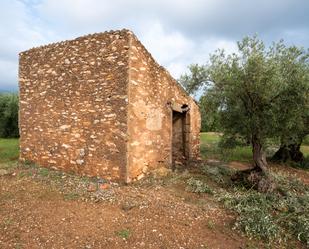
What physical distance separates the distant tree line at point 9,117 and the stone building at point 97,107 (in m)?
21.3

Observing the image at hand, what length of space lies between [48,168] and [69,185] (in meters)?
2.12

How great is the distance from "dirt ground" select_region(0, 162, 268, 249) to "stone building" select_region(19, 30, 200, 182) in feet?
2.95

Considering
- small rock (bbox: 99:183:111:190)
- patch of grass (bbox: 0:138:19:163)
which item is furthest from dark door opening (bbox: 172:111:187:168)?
patch of grass (bbox: 0:138:19:163)

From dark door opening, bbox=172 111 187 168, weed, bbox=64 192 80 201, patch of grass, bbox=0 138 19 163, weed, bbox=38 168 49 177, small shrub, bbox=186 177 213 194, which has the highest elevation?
dark door opening, bbox=172 111 187 168

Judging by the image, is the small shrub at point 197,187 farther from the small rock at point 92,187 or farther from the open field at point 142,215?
the small rock at point 92,187

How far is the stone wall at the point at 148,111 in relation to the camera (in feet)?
23.4

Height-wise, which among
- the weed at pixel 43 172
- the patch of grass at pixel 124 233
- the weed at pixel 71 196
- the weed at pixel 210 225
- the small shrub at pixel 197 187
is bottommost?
the weed at pixel 210 225

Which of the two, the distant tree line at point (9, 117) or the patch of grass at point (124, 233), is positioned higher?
the distant tree line at point (9, 117)

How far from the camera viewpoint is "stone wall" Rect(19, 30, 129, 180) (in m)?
7.11

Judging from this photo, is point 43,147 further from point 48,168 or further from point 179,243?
point 179,243

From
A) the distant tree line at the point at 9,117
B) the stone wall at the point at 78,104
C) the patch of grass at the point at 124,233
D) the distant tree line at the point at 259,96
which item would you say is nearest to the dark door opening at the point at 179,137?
the distant tree line at the point at 259,96

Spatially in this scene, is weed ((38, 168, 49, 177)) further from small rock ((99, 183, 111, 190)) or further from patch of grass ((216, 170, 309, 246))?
patch of grass ((216, 170, 309, 246))

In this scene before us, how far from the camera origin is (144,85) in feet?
25.3

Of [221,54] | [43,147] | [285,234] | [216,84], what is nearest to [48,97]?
[43,147]
